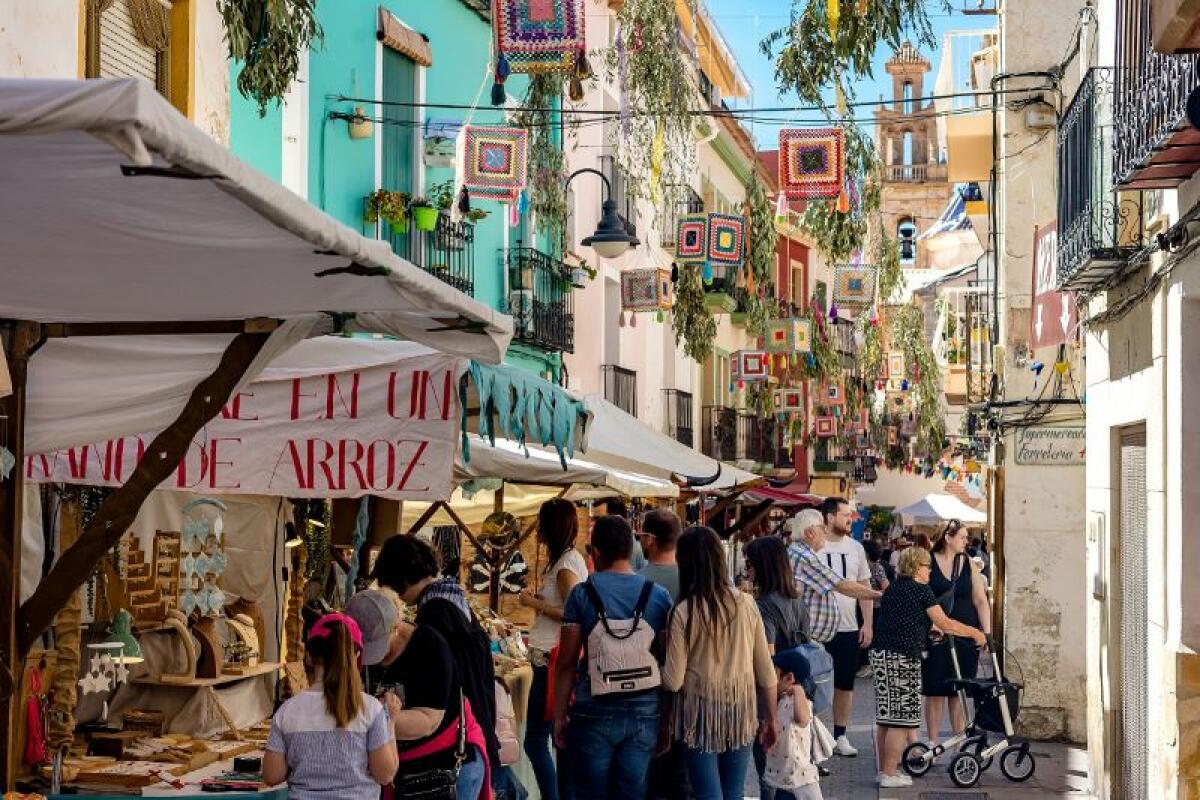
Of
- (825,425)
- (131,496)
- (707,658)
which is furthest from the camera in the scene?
(825,425)

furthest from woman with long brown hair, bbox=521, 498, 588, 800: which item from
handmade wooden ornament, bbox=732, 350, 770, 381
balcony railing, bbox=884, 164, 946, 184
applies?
balcony railing, bbox=884, 164, 946, 184

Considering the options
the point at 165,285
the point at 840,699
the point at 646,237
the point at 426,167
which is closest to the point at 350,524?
the point at 840,699

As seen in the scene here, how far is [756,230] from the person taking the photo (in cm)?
2289

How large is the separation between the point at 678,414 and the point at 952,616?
2032cm

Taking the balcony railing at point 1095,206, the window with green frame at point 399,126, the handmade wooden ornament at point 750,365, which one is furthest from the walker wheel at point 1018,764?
the handmade wooden ornament at point 750,365

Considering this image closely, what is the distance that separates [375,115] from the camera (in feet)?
60.6

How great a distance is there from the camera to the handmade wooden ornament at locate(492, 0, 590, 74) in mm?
13844

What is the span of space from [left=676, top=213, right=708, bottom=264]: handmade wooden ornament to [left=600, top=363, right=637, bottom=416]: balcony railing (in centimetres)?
507

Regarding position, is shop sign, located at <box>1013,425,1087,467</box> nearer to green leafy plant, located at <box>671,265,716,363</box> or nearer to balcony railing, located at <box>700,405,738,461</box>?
green leafy plant, located at <box>671,265,716,363</box>

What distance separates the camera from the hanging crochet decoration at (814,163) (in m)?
17.8

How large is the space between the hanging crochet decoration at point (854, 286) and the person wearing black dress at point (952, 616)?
1603 cm

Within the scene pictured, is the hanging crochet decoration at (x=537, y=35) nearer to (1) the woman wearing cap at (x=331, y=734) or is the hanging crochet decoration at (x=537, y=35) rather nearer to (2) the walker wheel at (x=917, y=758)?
(2) the walker wheel at (x=917, y=758)

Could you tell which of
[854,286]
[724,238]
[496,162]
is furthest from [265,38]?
[854,286]

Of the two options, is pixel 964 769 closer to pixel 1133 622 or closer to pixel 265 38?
pixel 1133 622
